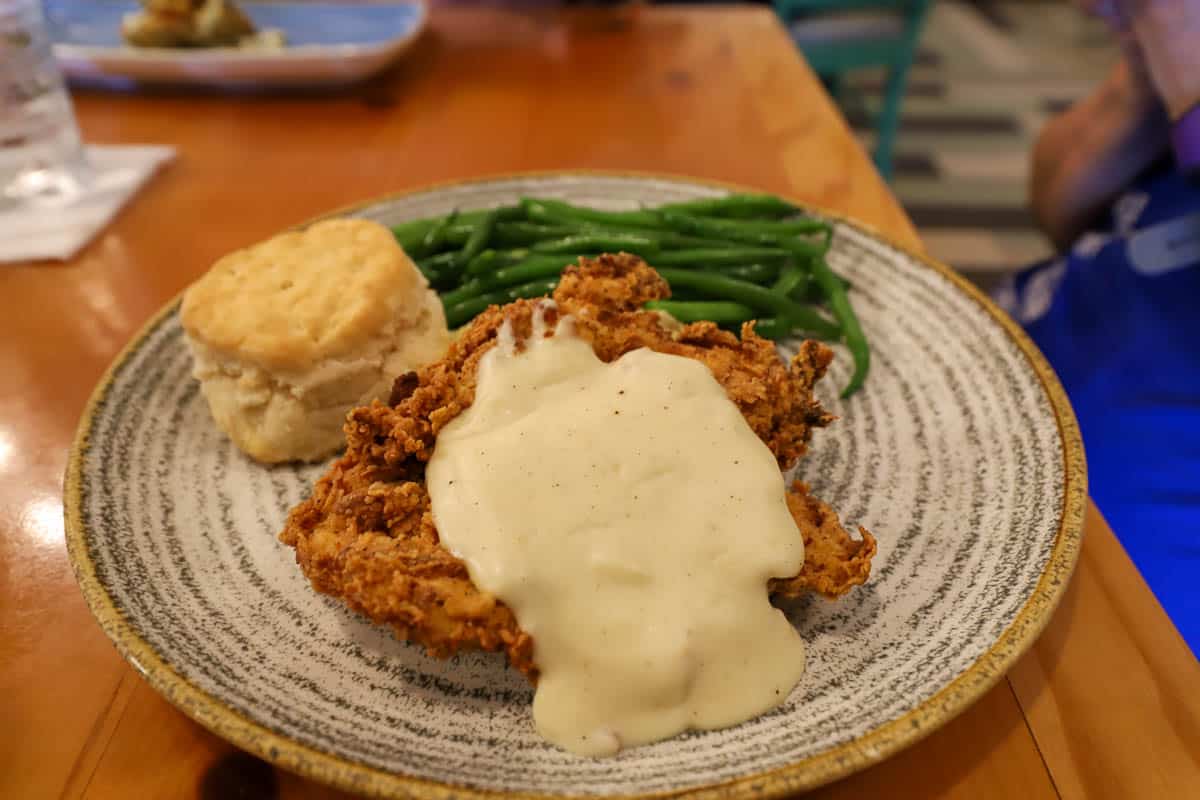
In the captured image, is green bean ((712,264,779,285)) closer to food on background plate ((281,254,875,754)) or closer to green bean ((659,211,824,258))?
green bean ((659,211,824,258))

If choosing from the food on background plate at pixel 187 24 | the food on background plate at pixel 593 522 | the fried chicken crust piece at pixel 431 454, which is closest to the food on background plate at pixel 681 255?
the fried chicken crust piece at pixel 431 454

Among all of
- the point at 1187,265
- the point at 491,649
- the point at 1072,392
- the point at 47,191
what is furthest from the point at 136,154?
the point at 1187,265

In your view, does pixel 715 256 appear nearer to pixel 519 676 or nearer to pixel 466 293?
pixel 466 293

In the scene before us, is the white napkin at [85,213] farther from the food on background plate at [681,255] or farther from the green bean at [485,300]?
the green bean at [485,300]

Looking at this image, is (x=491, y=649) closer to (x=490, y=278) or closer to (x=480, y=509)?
(x=480, y=509)

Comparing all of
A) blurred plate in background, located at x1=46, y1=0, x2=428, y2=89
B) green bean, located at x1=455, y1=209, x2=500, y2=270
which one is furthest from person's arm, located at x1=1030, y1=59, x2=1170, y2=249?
blurred plate in background, located at x1=46, y1=0, x2=428, y2=89

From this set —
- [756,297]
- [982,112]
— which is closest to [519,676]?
[756,297]
